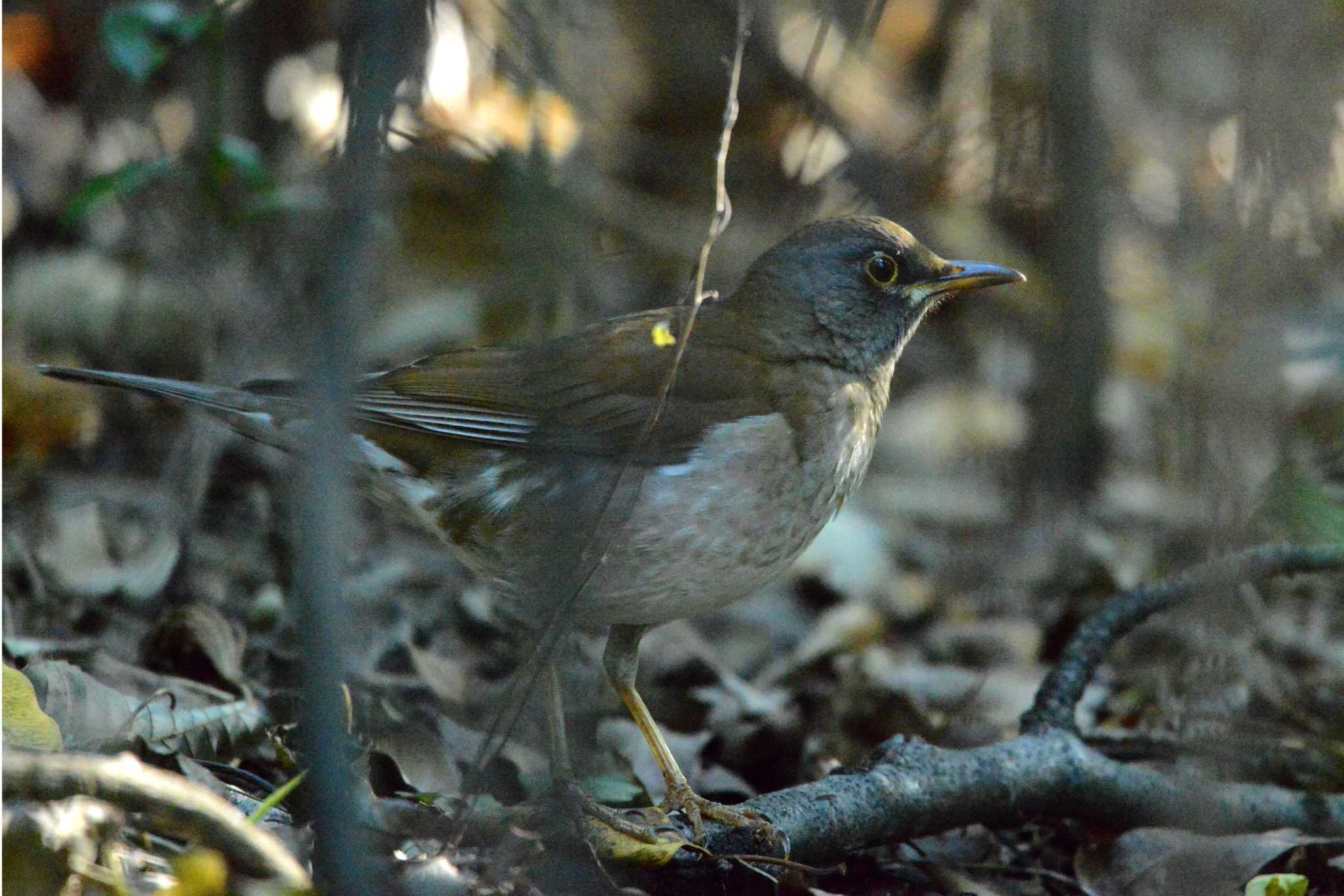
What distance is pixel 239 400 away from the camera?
3.87 m

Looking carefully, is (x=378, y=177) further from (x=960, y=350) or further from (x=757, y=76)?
(x=960, y=350)

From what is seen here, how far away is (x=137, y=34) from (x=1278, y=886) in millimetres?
4207

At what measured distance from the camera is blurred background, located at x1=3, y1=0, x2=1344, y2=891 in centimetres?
408

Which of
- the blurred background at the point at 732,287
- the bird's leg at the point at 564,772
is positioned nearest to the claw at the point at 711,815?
the bird's leg at the point at 564,772

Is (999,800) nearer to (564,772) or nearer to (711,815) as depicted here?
(711,815)

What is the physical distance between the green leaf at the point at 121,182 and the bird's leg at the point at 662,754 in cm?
225

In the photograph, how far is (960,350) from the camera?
8.09 meters

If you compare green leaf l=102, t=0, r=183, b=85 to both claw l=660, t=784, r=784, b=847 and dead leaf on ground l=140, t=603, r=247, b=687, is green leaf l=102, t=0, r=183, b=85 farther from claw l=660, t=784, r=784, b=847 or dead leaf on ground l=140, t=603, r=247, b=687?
claw l=660, t=784, r=784, b=847

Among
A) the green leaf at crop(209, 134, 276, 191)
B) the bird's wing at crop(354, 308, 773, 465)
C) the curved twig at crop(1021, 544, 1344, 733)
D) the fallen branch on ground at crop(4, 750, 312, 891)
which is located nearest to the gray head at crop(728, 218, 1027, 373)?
the bird's wing at crop(354, 308, 773, 465)

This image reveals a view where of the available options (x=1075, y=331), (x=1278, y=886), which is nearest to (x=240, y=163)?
(x=1278, y=886)

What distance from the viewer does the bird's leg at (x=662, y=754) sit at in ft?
10.5

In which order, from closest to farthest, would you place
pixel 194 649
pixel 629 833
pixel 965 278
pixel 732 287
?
pixel 629 833, pixel 194 649, pixel 965 278, pixel 732 287

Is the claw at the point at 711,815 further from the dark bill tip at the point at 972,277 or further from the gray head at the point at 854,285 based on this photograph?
the dark bill tip at the point at 972,277

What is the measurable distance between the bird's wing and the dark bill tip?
72cm
